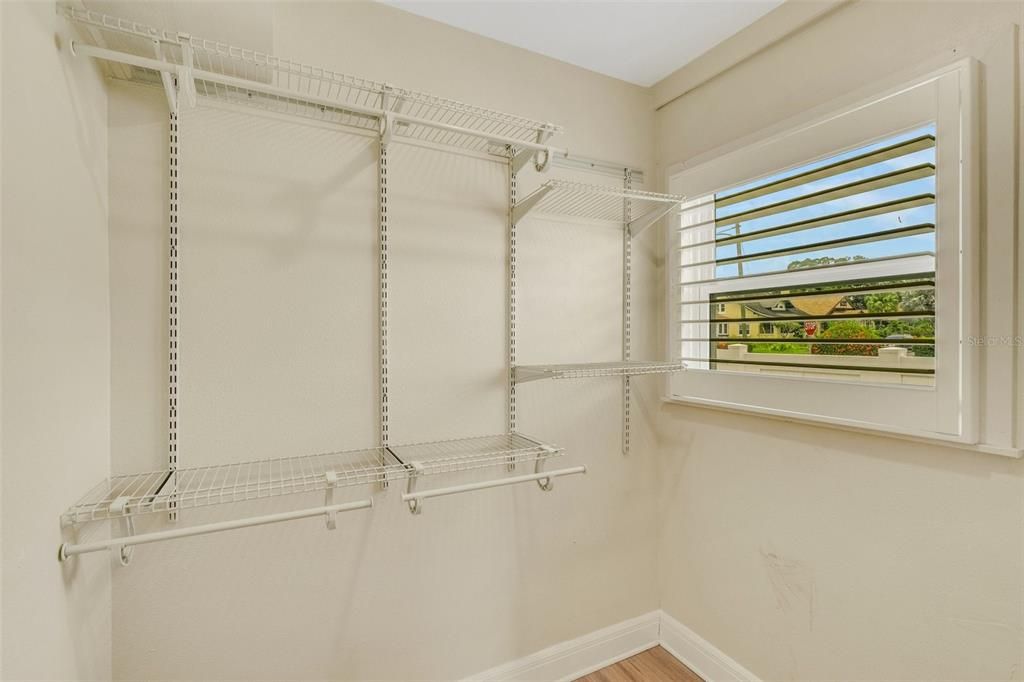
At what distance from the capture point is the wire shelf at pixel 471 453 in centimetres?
134

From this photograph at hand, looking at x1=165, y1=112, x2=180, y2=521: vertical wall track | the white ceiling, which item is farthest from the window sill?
x1=165, y1=112, x2=180, y2=521: vertical wall track

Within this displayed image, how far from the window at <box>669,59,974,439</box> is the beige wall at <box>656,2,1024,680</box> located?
72 millimetres

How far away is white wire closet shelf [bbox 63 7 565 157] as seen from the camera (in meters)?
0.95

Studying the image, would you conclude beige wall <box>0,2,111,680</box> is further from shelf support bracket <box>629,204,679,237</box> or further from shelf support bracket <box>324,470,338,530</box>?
shelf support bracket <box>629,204,679,237</box>

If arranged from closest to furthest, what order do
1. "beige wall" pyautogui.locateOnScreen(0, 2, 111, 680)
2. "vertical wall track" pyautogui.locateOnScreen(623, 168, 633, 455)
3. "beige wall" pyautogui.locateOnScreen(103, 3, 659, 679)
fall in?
"beige wall" pyautogui.locateOnScreen(0, 2, 111, 680), "beige wall" pyautogui.locateOnScreen(103, 3, 659, 679), "vertical wall track" pyautogui.locateOnScreen(623, 168, 633, 455)

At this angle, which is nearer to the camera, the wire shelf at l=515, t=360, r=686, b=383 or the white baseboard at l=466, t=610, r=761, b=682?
the wire shelf at l=515, t=360, r=686, b=383

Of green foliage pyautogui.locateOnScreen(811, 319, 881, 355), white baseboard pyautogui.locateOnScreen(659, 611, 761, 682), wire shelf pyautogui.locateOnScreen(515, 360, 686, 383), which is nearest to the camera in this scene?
green foliage pyautogui.locateOnScreen(811, 319, 881, 355)

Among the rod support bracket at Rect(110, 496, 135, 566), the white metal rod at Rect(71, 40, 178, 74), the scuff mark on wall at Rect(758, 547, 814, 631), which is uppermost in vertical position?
the white metal rod at Rect(71, 40, 178, 74)

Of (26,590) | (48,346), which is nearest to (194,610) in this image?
(26,590)

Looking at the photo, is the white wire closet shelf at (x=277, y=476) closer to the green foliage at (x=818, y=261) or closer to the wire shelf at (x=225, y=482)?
the wire shelf at (x=225, y=482)

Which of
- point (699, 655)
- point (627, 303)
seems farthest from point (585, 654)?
point (627, 303)

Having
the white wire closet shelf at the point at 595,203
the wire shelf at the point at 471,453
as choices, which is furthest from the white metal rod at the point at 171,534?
the white wire closet shelf at the point at 595,203

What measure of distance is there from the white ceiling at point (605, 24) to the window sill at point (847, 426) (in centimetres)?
134

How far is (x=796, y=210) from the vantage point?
1466 millimetres
